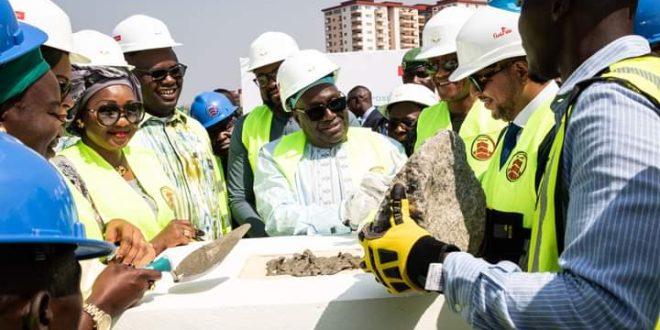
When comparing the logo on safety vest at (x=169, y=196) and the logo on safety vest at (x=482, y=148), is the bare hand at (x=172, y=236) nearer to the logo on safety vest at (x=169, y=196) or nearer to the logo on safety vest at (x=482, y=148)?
the logo on safety vest at (x=169, y=196)

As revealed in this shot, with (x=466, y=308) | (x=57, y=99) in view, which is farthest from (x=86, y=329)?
(x=466, y=308)

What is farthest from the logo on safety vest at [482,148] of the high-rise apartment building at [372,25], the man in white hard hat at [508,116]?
the high-rise apartment building at [372,25]

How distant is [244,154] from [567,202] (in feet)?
11.0

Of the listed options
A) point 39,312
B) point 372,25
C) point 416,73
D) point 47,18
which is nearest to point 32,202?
point 39,312

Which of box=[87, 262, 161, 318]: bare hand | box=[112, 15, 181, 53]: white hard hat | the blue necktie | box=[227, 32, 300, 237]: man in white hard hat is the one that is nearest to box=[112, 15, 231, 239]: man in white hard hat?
box=[112, 15, 181, 53]: white hard hat

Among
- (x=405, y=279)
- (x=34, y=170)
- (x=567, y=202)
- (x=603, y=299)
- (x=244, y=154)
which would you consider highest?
(x=34, y=170)

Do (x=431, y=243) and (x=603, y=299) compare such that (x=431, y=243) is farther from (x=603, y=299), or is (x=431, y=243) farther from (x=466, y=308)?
(x=603, y=299)

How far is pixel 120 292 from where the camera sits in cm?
226

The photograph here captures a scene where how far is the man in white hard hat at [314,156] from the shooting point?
12.3ft

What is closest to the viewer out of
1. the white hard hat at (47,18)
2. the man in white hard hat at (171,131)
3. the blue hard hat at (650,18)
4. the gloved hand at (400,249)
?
the gloved hand at (400,249)

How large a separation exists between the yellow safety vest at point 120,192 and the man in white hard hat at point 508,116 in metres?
1.47

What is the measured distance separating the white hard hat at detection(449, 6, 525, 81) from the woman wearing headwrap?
1.46 meters

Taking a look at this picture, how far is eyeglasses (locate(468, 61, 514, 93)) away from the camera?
108 inches

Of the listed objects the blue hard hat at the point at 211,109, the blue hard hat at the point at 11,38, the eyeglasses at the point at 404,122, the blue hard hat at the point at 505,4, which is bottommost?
the eyeglasses at the point at 404,122
